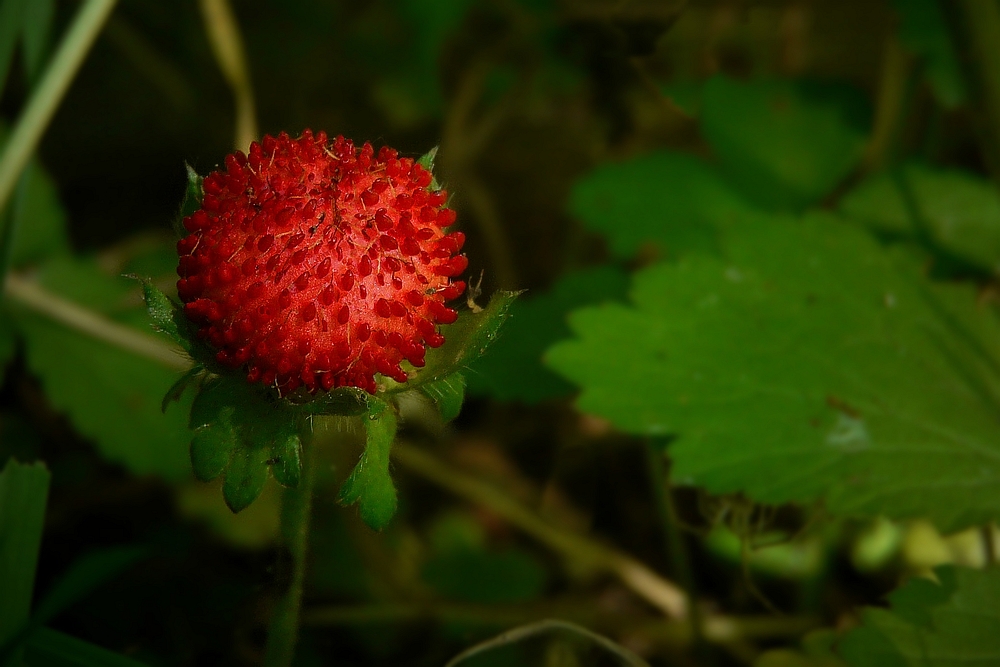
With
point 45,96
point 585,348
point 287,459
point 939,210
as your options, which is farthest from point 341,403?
A: point 939,210

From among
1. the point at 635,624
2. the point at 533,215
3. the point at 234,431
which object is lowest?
the point at 635,624

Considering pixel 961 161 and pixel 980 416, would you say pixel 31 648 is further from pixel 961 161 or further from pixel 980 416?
pixel 961 161

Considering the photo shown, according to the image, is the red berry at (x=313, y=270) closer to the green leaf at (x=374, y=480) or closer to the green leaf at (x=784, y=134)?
the green leaf at (x=374, y=480)

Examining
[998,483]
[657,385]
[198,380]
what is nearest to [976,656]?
[998,483]

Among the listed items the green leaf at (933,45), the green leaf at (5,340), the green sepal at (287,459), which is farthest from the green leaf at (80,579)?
the green leaf at (933,45)

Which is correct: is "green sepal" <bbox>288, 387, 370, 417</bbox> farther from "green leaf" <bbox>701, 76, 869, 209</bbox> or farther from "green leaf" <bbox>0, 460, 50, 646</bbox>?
"green leaf" <bbox>701, 76, 869, 209</bbox>
